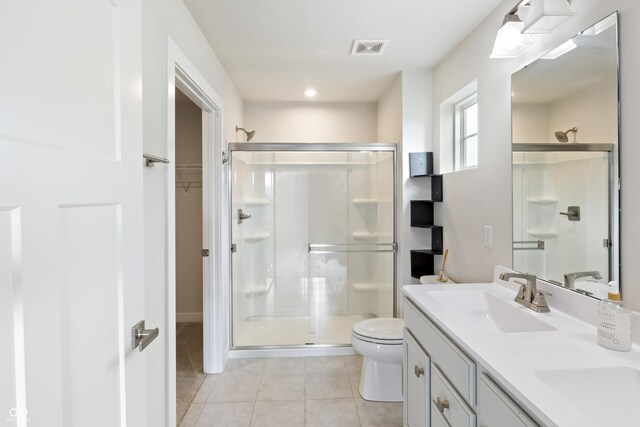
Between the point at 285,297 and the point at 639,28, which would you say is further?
the point at 285,297

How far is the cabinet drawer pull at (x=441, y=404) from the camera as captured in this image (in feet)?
3.83

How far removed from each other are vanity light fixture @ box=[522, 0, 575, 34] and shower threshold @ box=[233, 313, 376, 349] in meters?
2.49

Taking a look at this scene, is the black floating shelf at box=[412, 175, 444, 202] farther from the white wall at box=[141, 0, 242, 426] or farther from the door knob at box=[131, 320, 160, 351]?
the door knob at box=[131, 320, 160, 351]

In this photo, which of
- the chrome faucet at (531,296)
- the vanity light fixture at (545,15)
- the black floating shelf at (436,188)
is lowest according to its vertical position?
the chrome faucet at (531,296)

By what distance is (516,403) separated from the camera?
788mm

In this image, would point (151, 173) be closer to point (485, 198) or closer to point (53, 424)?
point (53, 424)

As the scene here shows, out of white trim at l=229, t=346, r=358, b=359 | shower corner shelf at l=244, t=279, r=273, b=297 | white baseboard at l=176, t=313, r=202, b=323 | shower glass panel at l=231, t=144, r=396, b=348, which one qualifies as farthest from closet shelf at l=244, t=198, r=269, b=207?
white baseboard at l=176, t=313, r=202, b=323

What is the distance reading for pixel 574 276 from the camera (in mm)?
1289

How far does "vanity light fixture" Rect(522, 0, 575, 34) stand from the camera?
4.07 feet

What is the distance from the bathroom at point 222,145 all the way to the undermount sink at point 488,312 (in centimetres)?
28

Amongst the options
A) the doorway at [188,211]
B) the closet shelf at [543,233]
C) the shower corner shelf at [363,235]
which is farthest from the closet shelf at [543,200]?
the doorway at [188,211]

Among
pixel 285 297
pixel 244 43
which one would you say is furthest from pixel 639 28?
pixel 285 297

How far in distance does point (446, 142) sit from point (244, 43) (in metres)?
1.63

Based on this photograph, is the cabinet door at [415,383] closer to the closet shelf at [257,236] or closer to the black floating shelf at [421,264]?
the black floating shelf at [421,264]
